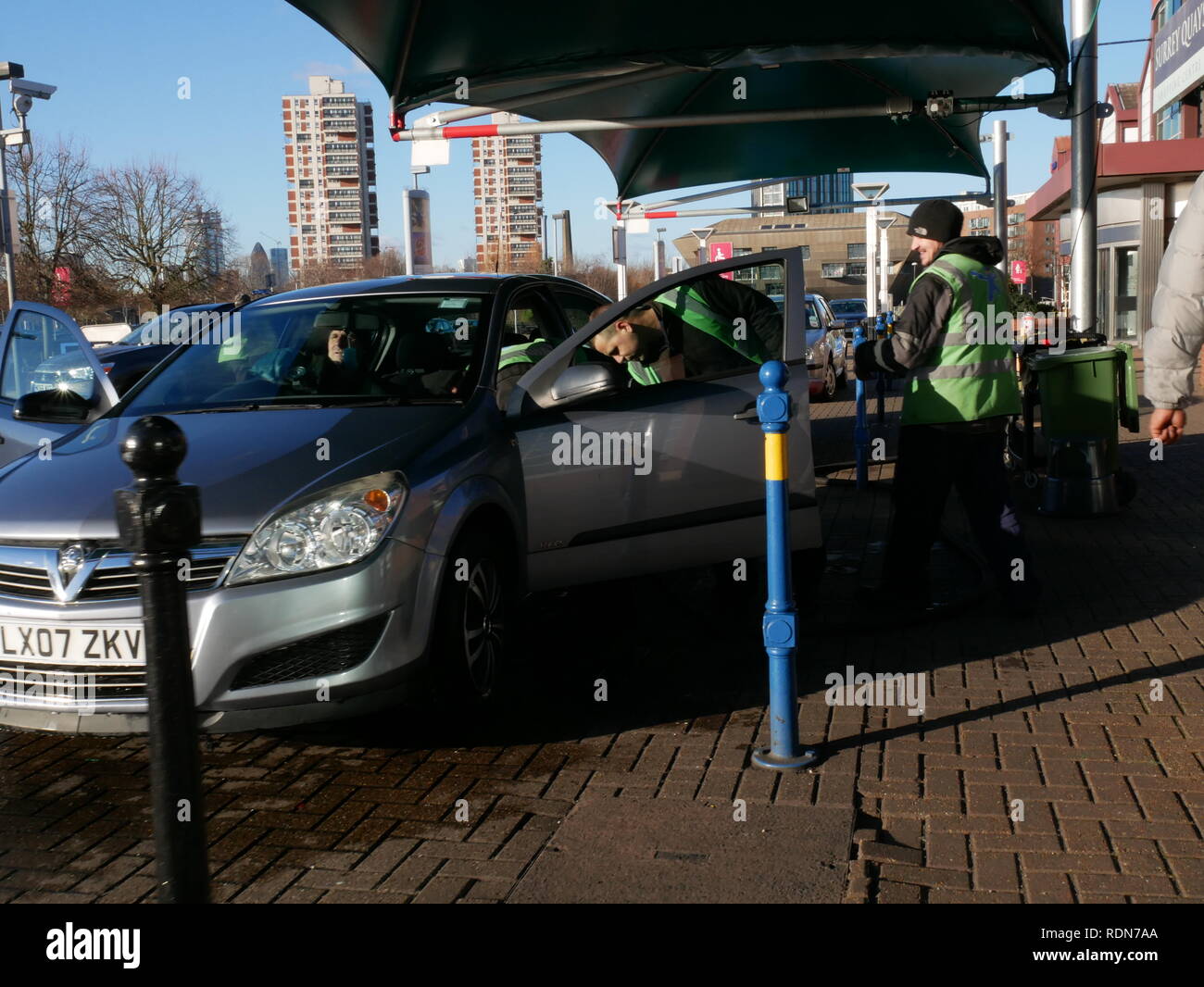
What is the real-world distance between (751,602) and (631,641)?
865 millimetres

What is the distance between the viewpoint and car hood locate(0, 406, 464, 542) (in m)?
4.10

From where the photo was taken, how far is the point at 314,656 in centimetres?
406

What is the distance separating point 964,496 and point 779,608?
7.41 feet

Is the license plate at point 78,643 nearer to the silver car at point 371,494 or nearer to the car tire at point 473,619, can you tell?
the silver car at point 371,494

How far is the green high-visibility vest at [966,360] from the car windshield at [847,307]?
1556 inches

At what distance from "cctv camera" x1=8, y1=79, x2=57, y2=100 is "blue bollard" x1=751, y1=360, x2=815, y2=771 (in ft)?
86.4

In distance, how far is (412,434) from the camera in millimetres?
4598

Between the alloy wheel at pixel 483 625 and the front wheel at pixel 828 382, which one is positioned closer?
the alloy wheel at pixel 483 625

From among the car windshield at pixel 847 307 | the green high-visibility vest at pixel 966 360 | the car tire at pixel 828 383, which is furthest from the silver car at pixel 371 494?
the car windshield at pixel 847 307

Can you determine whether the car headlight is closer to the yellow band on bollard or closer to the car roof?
the yellow band on bollard

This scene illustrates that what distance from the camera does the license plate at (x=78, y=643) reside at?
3955mm

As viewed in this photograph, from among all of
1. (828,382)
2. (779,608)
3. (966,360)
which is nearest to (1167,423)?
(779,608)

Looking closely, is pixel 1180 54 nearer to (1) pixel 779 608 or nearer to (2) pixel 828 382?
(1) pixel 779 608
